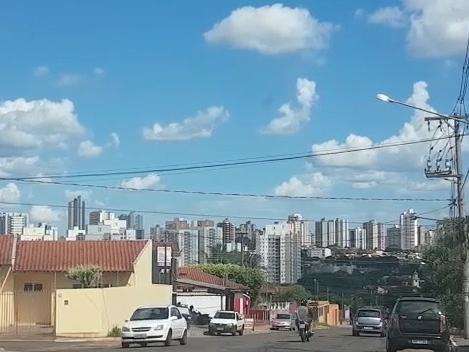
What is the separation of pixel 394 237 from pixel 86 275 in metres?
52.5

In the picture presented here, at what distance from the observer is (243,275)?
8106 centimetres

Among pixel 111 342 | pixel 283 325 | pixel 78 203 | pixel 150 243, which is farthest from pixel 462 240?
pixel 78 203

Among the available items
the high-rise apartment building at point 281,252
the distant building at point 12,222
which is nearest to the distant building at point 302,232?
the high-rise apartment building at point 281,252

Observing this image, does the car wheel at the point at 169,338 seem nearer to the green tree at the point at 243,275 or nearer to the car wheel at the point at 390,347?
the car wheel at the point at 390,347

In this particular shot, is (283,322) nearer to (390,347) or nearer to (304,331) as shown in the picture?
(304,331)

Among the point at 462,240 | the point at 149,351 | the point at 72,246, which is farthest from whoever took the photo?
the point at 72,246

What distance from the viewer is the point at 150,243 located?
52781mm

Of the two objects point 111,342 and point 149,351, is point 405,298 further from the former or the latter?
point 111,342

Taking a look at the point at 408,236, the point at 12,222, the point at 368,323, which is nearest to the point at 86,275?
the point at 368,323

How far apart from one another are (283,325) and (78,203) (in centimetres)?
2059

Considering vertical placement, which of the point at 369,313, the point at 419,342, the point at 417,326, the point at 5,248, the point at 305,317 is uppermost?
the point at 5,248

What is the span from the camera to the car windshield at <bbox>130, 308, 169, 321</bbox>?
102 feet

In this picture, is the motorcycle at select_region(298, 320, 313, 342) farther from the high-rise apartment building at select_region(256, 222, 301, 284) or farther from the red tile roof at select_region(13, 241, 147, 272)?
the high-rise apartment building at select_region(256, 222, 301, 284)

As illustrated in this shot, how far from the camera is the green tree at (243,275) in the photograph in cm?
8119
